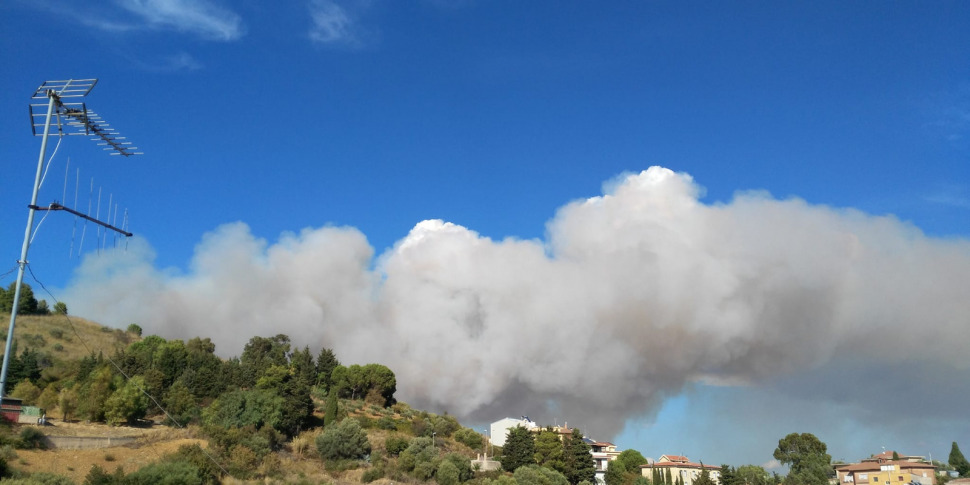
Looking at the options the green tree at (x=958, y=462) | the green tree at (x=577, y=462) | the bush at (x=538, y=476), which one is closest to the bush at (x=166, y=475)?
the bush at (x=538, y=476)

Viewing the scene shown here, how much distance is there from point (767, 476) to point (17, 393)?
107m

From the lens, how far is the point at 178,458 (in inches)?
1788

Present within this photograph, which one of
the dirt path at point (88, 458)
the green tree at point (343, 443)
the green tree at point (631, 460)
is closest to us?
the dirt path at point (88, 458)

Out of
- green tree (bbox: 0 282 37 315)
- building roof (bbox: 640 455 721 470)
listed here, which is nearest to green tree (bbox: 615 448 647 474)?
building roof (bbox: 640 455 721 470)

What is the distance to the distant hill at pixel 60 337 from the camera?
99625mm

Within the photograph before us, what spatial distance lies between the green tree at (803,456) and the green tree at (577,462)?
137 ft

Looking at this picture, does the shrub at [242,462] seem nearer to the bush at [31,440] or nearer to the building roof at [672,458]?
the bush at [31,440]

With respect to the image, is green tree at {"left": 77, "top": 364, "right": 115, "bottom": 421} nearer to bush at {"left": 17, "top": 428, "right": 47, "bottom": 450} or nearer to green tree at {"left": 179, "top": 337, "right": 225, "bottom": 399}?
bush at {"left": 17, "top": 428, "right": 47, "bottom": 450}

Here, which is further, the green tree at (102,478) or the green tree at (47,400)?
the green tree at (47,400)

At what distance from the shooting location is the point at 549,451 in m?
86.1

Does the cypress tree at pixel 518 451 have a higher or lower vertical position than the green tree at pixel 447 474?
higher

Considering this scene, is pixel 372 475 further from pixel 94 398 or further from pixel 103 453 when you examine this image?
pixel 94 398

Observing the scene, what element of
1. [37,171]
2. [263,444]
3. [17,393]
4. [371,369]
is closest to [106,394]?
[17,393]

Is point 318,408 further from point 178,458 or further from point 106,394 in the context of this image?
point 178,458
